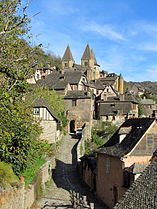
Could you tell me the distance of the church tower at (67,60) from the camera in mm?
68688

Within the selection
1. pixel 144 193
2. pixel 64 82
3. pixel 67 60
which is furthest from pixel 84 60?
pixel 144 193

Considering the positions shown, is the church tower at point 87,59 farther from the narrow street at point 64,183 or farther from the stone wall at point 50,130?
the stone wall at point 50,130

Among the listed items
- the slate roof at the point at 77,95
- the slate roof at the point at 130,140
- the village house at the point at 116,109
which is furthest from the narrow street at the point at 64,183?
the village house at the point at 116,109

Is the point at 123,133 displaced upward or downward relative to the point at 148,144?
upward

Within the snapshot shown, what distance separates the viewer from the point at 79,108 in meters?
38.6

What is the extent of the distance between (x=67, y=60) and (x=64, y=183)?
171ft

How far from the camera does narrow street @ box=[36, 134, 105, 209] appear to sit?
53.3 feet

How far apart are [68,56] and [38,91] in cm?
5840

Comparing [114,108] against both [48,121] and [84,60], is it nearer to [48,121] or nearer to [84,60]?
[48,121]

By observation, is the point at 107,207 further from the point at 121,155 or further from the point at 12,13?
the point at 12,13

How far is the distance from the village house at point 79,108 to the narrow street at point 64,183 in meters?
7.28

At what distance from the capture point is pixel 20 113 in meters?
11.0

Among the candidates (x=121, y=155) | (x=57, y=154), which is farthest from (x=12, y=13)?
(x=57, y=154)

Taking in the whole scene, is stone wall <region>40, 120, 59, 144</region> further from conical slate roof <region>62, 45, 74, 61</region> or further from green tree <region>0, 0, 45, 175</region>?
conical slate roof <region>62, 45, 74, 61</region>
